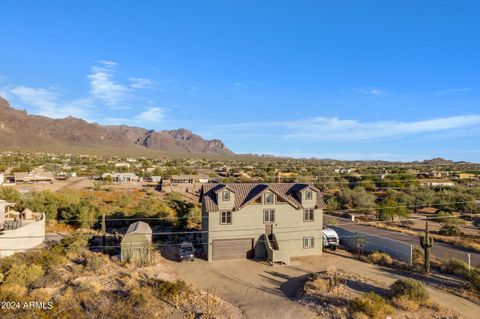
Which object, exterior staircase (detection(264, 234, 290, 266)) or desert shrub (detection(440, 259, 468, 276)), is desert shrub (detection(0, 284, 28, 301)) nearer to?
exterior staircase (detection(264, 234, 290, 266))

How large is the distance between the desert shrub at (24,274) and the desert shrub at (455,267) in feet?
87.2

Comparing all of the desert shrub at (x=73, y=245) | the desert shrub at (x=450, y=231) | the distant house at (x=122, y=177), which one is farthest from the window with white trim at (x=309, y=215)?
the distant house at (x=122, y=177)

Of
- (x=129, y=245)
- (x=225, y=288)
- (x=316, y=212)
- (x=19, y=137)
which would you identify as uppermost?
(x=19, y=137)

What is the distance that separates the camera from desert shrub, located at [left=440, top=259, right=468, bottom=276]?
23.0m

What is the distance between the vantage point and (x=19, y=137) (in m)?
162

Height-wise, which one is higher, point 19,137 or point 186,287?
point 19,137

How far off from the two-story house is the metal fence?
4318mm

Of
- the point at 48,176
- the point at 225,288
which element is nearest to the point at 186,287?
the point at 225,288

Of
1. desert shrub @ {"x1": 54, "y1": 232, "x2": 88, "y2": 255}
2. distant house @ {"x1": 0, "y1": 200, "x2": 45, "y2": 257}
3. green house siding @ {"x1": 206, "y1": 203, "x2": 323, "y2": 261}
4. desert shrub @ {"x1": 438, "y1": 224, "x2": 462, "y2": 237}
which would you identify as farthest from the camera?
desert shrub @ {"x1": 438, "y1": 224, "x2": 462, "y2": 237}

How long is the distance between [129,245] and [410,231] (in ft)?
99.8

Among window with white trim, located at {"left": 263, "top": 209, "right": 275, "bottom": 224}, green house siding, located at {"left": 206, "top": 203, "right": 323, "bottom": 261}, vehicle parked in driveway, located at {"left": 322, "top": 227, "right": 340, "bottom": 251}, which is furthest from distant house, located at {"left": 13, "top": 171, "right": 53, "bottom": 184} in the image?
vehicle parked in driveway, located at {"left": 322, "top": 227, "right": 340, "bottom": 251}

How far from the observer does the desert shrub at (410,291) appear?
56.7 feet

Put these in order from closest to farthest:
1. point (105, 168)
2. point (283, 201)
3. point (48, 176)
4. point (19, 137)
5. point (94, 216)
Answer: point (283, 201), point (94, 216), point (48, 176), point (105, 168), point (19, 137)

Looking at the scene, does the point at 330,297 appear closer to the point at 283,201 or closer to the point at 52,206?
the point at 283,201
